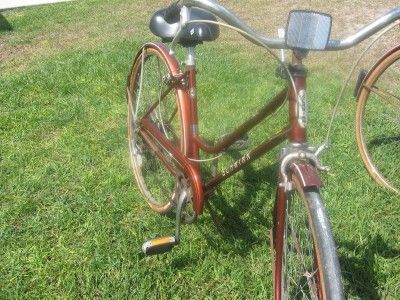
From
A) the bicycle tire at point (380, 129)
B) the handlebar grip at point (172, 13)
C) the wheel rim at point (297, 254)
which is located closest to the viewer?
the wheel rim at point (297, 254)

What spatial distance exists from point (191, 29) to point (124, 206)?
1.38m

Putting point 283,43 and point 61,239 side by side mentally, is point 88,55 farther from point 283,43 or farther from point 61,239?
point 283,43

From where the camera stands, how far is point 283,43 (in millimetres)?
1624

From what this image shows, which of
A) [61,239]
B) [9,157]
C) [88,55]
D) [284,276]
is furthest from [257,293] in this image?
[88,55]

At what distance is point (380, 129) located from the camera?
3.80 m

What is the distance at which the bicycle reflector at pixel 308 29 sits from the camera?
4.84 ft

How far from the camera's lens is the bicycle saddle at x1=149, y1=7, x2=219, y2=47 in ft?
8.25

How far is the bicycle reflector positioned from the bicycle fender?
43cm

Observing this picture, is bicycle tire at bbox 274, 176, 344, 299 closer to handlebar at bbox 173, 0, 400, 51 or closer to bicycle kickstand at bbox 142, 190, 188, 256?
handlebar at bbox 173, 0, 400, 51

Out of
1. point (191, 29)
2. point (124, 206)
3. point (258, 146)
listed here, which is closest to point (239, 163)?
point (258, 146)

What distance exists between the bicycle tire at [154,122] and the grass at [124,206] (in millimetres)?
151

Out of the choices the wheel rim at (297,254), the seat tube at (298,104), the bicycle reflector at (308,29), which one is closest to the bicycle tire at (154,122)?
the wheel rim at (297,254)

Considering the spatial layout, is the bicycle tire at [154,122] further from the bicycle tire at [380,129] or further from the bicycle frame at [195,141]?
the bicycle tire at [380,129]

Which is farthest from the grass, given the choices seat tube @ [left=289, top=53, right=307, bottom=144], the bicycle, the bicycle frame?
seat tube @ [left=289, top=53, right=307, bottom=144]
